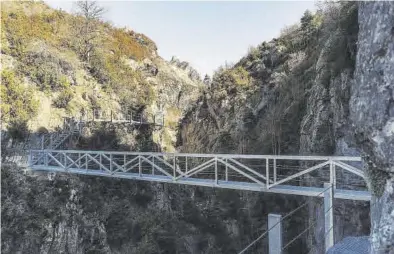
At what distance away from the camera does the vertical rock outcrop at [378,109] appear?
2.69 meters

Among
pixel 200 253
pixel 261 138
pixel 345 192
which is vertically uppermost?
pixel 261 138

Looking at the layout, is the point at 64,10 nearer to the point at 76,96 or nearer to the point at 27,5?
the point at 27,5

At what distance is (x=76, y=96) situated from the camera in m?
16.5

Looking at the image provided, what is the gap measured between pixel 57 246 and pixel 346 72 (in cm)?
1040

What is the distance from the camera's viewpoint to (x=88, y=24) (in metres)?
20.6

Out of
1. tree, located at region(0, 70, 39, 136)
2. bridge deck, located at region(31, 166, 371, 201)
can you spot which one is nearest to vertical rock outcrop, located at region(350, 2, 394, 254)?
bridge deck, located at region(31, 166, 371, 201)

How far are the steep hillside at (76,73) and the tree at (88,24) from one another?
6 cm

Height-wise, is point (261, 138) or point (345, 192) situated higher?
point (261, 138)

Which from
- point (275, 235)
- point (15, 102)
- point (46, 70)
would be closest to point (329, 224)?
point (275, 235)

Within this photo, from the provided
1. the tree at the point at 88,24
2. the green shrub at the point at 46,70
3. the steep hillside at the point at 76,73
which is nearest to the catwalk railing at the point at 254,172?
the steep hillside at the point at 76,73

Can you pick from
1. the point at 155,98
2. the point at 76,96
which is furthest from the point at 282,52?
the point at 76,96

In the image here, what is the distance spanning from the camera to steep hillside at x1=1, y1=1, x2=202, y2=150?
48.3 feet

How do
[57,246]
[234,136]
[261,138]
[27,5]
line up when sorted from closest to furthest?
[57,246]
[261,138]
[234,136]
[27,5]

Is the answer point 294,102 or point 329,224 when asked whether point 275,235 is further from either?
point 294,102
